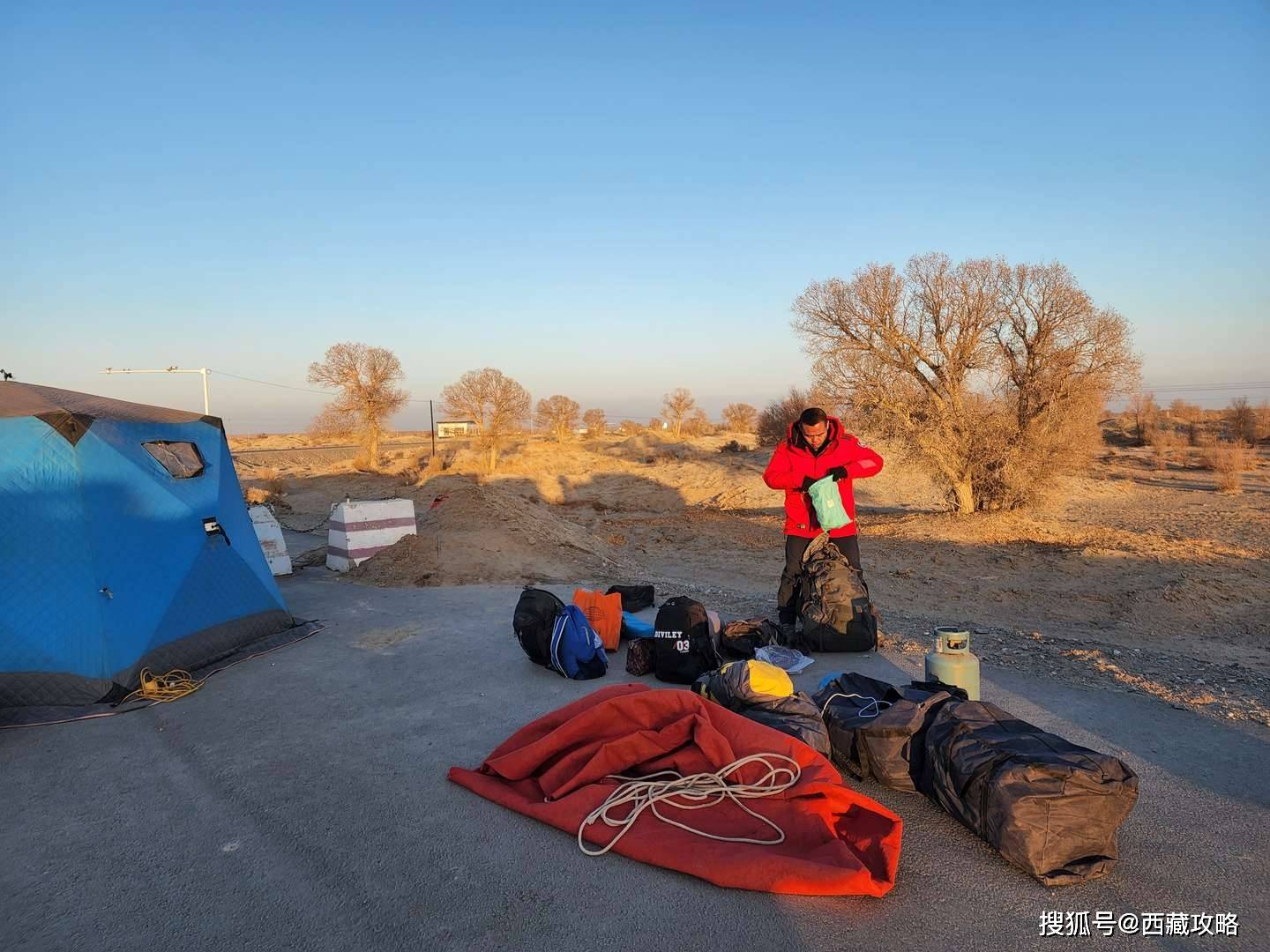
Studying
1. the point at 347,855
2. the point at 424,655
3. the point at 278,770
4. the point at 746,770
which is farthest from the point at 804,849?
the point at 424,655

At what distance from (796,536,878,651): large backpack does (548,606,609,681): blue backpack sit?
1.83 m

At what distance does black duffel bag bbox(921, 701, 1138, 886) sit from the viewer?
9.82 feet

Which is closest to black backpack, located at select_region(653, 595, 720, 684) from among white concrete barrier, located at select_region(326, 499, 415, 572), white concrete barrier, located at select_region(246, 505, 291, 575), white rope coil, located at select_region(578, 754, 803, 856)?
white rope coil, located at select_region(578, 754, 803, 856)

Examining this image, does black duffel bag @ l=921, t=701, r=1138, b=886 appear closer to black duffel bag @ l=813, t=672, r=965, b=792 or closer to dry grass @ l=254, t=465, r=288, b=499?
black duffel bag @ l=813, t=672, r=965, b=792

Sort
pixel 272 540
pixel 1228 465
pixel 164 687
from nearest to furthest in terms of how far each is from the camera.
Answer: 1. pixel 164 687
2. pixel 272 540
3. pixel 1228 465

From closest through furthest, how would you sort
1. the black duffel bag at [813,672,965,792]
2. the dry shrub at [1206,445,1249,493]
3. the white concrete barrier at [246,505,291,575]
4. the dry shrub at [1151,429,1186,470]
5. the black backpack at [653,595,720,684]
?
the black duffel bag at [813,672,965,792] → the black backpack at [653,595,720,684] → the white concrete barrier at [246,505,291,575] → the dry shrub at [1206,445,1249,493] → the dry shrub at [1151,429,1186,470]

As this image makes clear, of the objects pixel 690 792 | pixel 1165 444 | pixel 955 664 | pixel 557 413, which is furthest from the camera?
pixel 557 413

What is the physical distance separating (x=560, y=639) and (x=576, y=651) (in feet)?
0.53

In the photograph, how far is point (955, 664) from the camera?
15.2 ft

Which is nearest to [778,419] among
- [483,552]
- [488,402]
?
[488,402]

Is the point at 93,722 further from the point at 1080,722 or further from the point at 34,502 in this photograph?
the point at 1080,722

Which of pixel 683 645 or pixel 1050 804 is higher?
pixel 1050 804

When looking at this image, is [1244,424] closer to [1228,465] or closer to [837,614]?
[1228,465]

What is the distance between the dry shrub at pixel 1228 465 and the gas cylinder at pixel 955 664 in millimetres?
22739
